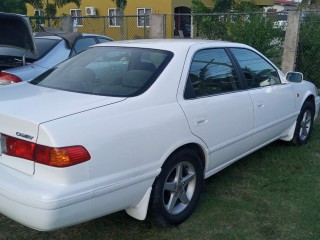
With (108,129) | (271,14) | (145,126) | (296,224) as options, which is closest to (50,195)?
(108,129)

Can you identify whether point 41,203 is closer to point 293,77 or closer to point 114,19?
point 293,77

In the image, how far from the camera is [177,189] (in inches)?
133

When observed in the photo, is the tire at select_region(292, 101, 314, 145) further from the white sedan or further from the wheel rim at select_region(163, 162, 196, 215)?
the wheel rim at select_region(163, 162, 196, 215)

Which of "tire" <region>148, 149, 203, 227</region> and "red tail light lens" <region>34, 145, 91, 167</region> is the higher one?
"red tail light lens" <region>34, 145, 91, 167</region>

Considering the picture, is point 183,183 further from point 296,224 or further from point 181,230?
point 296,224

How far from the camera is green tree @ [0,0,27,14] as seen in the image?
18.0 meters

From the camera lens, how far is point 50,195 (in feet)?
8.02

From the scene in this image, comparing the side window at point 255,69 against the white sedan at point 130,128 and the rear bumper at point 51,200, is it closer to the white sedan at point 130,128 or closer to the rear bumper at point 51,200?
the white sedan at point 130,128

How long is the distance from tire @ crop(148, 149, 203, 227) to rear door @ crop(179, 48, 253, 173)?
0.76 feet

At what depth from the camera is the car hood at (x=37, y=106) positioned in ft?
8.52

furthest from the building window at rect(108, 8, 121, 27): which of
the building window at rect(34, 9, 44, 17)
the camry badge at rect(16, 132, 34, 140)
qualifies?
the camry badge at rect(16, 132, 34, 140)

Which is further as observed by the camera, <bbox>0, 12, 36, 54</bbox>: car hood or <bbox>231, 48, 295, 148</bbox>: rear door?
<bbox>0, 12, 36, 54</bbox>: car hood

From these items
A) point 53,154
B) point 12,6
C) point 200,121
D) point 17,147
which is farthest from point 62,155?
point 12,6

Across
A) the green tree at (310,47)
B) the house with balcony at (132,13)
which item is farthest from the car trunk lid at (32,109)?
the house with balcony at (132,13)
